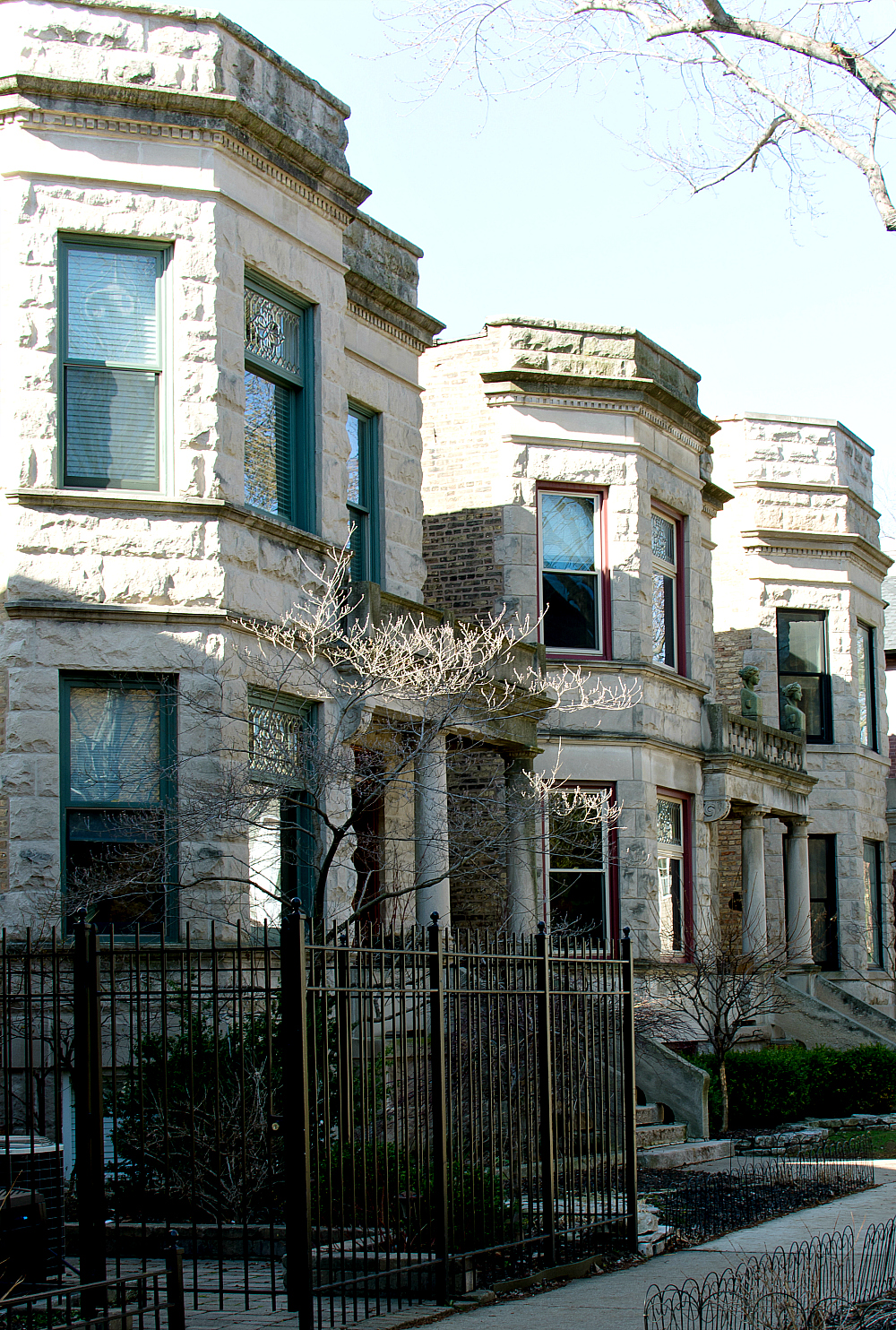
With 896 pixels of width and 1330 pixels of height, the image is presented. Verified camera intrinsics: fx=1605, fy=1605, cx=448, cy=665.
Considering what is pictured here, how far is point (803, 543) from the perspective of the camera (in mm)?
26734

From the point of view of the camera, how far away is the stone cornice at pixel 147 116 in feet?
41.2

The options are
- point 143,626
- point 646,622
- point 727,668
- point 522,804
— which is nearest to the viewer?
point 143,626

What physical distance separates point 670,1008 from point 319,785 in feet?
27.5

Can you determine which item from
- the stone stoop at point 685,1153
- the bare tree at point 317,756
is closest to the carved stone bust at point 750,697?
the bare tree at point 317,756

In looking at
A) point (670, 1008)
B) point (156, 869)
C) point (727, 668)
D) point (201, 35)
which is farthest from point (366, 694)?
point (727, 668)

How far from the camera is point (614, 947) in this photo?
37.0ft

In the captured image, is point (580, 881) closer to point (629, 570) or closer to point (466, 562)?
point (629, 570)

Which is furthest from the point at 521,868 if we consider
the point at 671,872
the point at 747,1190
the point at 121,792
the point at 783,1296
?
the point at 783,1296

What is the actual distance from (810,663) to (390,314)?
41.8 ft

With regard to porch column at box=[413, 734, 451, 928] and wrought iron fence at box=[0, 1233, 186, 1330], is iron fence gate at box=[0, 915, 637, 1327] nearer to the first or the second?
wrought iron fence at box=[0, 1233, 186, 1330]

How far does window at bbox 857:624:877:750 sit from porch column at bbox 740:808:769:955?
5412 millimetres

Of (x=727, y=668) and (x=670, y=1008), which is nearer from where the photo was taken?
(x=670, y=1008)

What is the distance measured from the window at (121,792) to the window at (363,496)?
3659 millimetres

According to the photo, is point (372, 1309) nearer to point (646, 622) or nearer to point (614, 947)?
point (614, 947)
